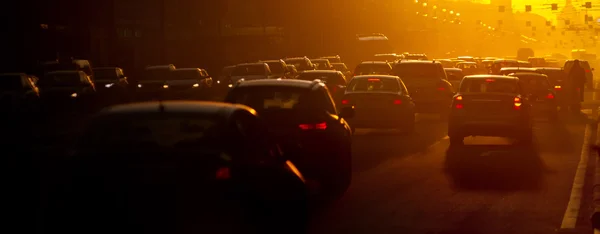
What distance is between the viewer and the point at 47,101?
3747cm

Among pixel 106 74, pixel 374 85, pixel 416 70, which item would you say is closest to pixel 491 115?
pixel 374 85

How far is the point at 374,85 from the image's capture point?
92.1ft

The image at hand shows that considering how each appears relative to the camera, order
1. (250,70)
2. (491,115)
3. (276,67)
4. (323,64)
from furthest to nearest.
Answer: (323,64), (276,67), (250,70), (491,115)

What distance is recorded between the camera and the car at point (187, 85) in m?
42.9

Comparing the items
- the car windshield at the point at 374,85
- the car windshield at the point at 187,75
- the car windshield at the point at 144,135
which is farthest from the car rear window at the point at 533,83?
the car windshield at the point at 144,135

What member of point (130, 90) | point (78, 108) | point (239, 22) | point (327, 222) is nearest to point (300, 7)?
point (239, 22)

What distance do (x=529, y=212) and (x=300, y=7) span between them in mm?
86017

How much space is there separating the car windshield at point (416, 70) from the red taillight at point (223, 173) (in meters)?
27.1

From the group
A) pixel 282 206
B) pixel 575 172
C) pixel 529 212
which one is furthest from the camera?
pixel 575 172

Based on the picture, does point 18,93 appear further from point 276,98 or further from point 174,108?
point 174,108

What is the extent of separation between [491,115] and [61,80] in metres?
19.8

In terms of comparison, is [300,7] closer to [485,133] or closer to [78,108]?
[78,108]

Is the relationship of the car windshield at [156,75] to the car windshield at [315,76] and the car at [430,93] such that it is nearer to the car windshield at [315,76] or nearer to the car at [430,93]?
the car windshield at [315,76]

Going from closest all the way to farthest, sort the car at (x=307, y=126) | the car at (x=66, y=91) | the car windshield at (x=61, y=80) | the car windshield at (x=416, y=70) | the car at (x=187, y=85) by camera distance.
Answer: the car at (x=307, y=126) < the car windshield at (x=416, y=70) < the car at (x=66, y=91) < the car windshield at (x=61, y=80) < the car at (x=187, y=85)
